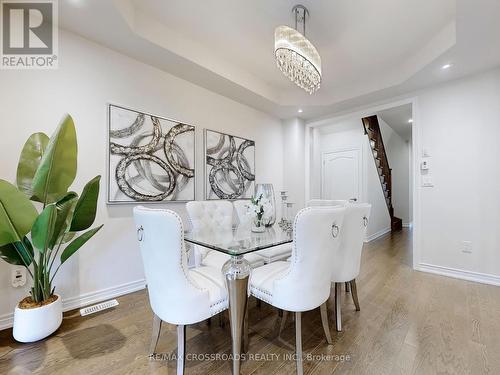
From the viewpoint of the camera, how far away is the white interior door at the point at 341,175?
16.1 ft

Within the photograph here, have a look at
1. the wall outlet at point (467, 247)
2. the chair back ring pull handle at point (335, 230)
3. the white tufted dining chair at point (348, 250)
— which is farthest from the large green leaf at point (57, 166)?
the wall outlet at point (467, 247)

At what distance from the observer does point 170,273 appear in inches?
45.7

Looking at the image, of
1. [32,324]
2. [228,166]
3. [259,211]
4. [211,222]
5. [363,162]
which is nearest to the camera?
[32,324]

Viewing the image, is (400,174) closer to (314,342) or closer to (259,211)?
(259,211)

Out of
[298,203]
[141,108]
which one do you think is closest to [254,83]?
[141,108]

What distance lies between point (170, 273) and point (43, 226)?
979 mm

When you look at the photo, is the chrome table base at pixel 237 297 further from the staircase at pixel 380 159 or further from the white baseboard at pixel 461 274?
the staircase at pixel 380 159

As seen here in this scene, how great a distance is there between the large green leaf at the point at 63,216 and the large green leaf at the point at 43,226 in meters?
0.17

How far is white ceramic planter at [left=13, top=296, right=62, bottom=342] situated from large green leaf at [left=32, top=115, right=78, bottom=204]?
0.77m

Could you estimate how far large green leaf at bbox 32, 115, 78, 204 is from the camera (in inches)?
60.7

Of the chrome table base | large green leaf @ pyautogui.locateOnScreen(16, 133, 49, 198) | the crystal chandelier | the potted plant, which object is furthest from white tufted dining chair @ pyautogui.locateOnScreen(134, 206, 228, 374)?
the crystal chandelier

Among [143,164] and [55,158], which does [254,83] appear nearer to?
[143,164]

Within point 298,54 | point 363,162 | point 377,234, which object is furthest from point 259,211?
point 377,234

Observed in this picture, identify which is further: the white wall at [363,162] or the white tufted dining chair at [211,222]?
the white wall at [363,162]
